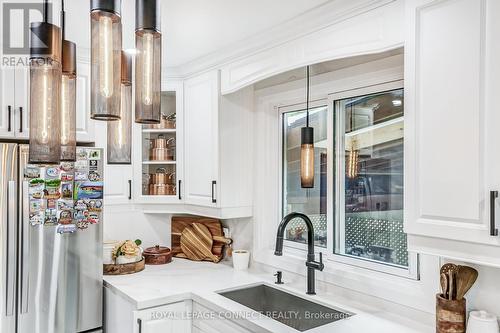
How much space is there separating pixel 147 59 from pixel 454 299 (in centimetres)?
143

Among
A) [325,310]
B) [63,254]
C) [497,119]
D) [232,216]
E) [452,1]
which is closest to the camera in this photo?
[497,119]

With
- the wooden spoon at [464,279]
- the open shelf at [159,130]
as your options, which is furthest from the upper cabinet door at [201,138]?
the wooden spoon at [464,279]

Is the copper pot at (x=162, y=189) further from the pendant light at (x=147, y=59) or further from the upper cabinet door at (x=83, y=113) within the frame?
the pendant light at (x=147, y=59)

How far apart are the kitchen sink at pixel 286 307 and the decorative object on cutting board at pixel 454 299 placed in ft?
1.63

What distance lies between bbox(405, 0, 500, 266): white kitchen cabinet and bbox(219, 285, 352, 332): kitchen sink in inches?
30.9

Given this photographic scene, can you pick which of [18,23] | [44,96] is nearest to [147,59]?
[44,96]

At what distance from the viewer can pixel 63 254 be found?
220cm

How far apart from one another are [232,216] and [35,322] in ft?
4.27

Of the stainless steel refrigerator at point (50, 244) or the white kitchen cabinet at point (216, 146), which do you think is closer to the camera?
the stainless steel refrigerator at point (50, 244)

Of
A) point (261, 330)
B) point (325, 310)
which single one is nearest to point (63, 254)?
point (261, 330)

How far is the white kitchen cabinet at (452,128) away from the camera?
1.25 m

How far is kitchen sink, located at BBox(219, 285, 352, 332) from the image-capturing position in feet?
6.73

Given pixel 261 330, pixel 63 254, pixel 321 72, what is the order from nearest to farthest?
1. pixel 261 330
2. pixel 63 254
3. pixel 321 72

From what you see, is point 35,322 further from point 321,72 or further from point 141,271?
point 321,72
